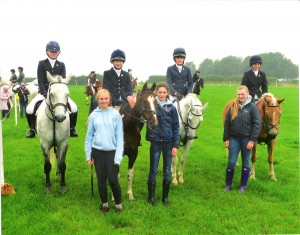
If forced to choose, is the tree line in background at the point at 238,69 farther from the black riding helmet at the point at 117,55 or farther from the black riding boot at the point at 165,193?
the black riding boot at the point at 165,193

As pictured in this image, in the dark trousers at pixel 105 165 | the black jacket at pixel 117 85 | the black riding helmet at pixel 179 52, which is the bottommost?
the dark trousers at pixel 105 165

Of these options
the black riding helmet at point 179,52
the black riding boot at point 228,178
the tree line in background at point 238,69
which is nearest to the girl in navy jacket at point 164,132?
the black riding boot at point 228,178

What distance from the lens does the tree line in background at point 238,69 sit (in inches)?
2645

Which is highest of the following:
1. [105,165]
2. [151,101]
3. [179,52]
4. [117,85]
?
[179,52]

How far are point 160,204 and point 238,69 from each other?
355ft

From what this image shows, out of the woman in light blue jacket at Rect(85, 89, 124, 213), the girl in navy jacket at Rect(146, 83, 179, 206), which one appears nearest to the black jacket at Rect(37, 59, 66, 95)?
the woman in light blue jacket at Rect(85, 89, 124, 213)

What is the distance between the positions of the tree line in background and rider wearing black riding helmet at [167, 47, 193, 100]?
3929 centimetres

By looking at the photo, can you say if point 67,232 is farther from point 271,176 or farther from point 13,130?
point 13,130

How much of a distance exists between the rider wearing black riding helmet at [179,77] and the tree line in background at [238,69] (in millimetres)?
39286

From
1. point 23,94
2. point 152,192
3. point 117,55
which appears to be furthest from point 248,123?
point 23,94

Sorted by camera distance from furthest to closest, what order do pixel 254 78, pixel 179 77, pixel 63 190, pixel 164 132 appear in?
1. pixel 254 78
2. pixel 179 77
3. pixel 63 190
4. pixel 164 132

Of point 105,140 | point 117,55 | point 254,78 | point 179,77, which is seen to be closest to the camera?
point 105,140

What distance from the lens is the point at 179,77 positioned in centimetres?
831

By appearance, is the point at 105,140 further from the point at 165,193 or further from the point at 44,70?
the point at 44,70
